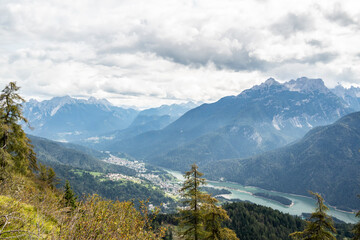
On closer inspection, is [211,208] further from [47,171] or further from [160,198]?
[160,198]

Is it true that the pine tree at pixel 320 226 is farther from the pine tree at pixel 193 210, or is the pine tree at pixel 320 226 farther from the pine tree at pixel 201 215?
the pine tree at pixel 193 210

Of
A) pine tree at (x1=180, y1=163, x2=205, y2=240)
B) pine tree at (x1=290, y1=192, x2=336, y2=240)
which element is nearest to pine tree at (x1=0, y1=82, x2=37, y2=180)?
pine tree at (x1=180, y1=163, x2=205, y2=240)

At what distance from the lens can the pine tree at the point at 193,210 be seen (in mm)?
20281

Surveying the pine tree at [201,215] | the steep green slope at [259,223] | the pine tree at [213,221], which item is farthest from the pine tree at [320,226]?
the steep green slope at [259,223]

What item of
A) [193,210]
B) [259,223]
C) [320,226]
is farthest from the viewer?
[259,223]

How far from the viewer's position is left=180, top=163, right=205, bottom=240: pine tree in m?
20.3

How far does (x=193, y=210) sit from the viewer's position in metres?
20.6

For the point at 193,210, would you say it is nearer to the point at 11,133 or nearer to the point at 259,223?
the point at 11,133

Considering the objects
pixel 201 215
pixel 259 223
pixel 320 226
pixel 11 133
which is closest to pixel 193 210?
pixel 201 215

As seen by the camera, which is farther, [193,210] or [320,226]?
[193,210]

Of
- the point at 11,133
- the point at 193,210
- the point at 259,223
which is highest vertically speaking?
the point at 11,133

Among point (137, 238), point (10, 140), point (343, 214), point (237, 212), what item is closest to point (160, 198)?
point (237, 212)

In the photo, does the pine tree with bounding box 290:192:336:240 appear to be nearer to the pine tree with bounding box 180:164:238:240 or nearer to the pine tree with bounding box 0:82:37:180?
the pine tree with bounding box 180:164:238:240

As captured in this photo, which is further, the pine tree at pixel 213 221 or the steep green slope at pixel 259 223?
the steep green slope at pixel 259 223
